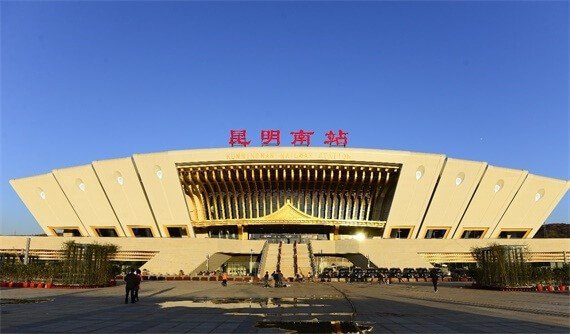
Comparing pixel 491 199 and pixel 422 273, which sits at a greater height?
pixel 491 199

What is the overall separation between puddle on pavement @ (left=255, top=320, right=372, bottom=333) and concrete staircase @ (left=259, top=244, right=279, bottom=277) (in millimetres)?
39188

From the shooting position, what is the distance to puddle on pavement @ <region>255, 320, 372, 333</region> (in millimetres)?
12406

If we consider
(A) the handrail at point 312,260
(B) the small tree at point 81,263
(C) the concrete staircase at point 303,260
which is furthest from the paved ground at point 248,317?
(C) the concrete staircase at point 303,260

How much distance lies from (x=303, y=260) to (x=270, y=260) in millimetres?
3945

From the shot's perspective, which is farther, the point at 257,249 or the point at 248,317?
the point at 257,249

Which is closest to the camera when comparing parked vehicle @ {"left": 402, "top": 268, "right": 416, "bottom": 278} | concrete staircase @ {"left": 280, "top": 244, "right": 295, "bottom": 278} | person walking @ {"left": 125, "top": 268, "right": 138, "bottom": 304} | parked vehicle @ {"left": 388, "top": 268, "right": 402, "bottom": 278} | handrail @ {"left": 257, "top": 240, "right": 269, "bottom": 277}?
person walking @ {"left": 125, "top": 268, "right": 138, "bottom": 304}

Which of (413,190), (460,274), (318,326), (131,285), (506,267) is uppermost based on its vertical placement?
(413,190)

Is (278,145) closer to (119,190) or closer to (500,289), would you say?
(119,190)

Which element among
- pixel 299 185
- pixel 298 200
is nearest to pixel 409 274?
pixel 299 185

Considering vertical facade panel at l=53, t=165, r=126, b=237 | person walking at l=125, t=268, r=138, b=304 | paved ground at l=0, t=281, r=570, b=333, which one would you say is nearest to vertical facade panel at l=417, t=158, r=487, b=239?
vertical facade panel at l=53, t=165, r=126, b=237

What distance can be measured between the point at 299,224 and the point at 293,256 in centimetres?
1199

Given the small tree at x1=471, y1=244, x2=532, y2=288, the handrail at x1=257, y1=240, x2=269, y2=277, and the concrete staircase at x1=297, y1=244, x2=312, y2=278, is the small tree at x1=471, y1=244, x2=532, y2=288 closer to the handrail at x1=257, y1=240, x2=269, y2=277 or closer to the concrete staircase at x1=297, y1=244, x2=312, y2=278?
the concrete staircase at x1=297, y1=244, x2=312, y2=278

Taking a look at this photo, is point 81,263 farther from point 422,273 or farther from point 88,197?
point 88,197

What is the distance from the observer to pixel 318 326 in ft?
43.2
